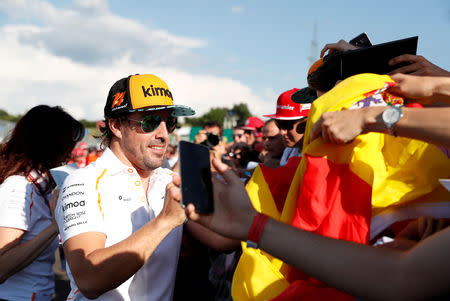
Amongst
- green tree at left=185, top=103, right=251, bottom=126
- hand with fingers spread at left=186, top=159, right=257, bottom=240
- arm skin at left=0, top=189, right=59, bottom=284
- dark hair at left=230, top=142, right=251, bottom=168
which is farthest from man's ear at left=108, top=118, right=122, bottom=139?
green tree at left=185, top=103, right=251, bottom=126

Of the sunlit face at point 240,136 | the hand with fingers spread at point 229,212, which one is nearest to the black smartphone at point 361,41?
the hand with fingers spread at point 229,212

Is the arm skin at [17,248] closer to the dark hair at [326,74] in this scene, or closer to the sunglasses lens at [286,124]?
the dark hair at [326,74]

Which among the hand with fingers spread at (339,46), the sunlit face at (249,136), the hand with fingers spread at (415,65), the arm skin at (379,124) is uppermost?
the hand with fingers spread at (339,46)

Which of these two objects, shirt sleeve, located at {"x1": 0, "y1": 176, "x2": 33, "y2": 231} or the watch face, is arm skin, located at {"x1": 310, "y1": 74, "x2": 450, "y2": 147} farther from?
shirt sleeve, located at {"x1": 0, "y1": 176, "x2": 33, "y2": 231}

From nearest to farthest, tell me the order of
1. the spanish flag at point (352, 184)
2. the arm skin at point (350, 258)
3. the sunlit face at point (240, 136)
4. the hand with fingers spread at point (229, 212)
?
the arm skin at point (350, 258) → the hand with fingers spread at point (229, 212) → the spanish flag at point (352, 184) → the sunlit face at point (240, 136)

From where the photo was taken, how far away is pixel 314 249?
1.05m

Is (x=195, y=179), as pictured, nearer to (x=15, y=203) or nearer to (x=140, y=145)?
(x=140, y=145)

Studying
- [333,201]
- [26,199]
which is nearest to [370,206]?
[333,201]

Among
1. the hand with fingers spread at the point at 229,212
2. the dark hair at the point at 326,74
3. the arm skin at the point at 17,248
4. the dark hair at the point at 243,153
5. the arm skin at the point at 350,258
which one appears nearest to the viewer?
the arm skin at the point at 350,258

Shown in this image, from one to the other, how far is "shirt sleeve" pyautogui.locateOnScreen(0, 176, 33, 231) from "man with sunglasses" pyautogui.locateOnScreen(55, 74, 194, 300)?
0.70 m

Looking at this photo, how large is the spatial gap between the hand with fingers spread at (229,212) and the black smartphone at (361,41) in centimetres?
115

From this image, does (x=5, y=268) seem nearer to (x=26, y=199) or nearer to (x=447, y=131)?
(x=26, y=199)

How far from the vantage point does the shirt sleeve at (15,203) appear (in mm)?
2559

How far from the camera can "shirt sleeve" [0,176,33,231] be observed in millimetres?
2559
